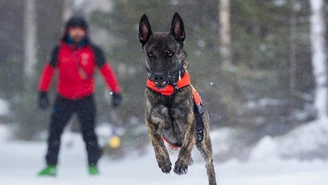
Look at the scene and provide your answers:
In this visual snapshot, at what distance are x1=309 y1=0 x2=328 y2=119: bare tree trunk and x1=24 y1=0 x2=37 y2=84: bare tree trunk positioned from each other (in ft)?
21.8

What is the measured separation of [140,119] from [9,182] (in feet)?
15.4

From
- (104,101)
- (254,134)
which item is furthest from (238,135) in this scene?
(104,101)

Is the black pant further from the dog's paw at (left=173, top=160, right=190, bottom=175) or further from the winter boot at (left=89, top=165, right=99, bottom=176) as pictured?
the dog's paw at (left=173, top=160, right=190, bottom=175)

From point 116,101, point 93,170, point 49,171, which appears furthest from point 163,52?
point 49,171

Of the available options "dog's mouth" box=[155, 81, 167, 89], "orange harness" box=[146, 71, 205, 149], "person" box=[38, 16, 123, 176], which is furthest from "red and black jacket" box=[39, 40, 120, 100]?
"dog's mouth" box=[155, 81, 167, 89]

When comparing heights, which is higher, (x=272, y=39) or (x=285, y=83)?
(x=272, y=39)

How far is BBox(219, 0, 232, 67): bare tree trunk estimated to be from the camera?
1136 centimetres

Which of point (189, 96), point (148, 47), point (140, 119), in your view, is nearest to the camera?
point (148, 47)

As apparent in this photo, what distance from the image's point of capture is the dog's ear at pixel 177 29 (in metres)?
3.59

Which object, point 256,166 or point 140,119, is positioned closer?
point 256,166

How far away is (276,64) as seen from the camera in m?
11.2

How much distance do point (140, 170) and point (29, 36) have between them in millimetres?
7569

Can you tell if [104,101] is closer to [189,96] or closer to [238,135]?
[238,135]

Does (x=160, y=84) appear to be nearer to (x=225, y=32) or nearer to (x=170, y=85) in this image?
(x=170, y=85)
